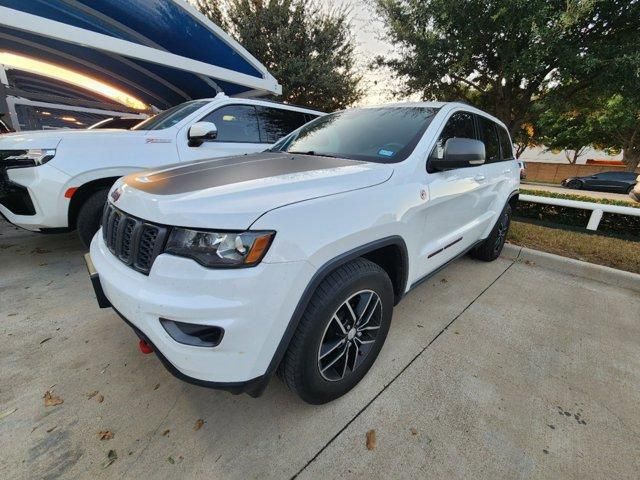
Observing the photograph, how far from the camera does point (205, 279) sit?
1.24 meters

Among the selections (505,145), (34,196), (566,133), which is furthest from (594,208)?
(566,133)

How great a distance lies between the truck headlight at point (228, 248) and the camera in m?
1.26

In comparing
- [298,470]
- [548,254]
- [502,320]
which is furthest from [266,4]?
[298,470]

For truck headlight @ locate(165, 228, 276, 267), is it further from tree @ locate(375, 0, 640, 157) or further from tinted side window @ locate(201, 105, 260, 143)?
tree @ locate(375, 0, 640, 157)

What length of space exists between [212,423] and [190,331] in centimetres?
74

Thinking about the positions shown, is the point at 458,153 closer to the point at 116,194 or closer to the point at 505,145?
the point at 116,194

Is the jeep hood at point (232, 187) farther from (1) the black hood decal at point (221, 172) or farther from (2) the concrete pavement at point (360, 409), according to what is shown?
(2) the concrete pavement at point (360, 409)

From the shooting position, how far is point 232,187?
1483mm

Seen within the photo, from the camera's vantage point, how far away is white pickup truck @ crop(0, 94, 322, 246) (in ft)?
9.53

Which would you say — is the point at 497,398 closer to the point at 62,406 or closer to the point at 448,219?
the point at 448,219

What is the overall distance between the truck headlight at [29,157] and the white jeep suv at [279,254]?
1.73m

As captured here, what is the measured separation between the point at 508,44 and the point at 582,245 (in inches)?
222

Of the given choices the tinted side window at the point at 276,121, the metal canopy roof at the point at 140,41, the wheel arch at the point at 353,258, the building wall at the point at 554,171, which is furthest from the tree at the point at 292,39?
the building wall at the point at 554,171

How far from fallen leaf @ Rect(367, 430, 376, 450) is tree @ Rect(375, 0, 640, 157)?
8.30m
